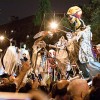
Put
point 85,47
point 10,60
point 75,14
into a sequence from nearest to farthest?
point 85,47
point 75,14
point 10,60

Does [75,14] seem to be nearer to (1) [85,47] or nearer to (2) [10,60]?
(1) [85,47]

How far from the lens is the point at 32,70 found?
32.3 feet

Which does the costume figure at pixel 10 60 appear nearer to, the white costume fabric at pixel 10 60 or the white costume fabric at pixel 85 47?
the white costume fabric at pixel 10 60

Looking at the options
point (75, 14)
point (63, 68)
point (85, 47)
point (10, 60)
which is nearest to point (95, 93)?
point (85, 47)

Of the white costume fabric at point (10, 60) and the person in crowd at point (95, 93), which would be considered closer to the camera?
the person in crowd at point (95, 93)

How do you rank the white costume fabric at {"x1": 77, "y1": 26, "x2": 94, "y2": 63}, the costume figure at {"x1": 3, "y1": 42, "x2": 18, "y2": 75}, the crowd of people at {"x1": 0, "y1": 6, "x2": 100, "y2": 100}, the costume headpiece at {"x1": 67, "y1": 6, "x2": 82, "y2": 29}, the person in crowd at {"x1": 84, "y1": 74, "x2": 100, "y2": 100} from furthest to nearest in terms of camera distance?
the costume figure at {"x1": 3, "y1": 42, "x2": 18, "y2": 75} < the costume headpiece at {"x1": 67, "y1": 6, "x2": 82, "y2": 29} < the white costume fabric at {"x1": 77, "y1": 26, "x2": 94, "y2": 63} < the crowd of people at {"x1": 0, "y1": 6, "x2": 100, "y2": 100} < the person in crowd at {"x1": 84, "y1": 74, "x2": 100, "y2": 100}

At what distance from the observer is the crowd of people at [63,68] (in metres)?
4.07

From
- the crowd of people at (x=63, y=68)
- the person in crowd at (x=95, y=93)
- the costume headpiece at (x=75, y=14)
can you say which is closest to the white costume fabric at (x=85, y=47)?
the crowd of people at (x=63, y=68)

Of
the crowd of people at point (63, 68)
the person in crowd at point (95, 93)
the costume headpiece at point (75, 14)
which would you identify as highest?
the costume headpiece at point (75, 14)

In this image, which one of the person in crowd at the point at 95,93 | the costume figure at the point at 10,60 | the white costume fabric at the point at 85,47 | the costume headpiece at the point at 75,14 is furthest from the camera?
the costume figure at the point at 10,60

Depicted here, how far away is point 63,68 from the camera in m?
9.31

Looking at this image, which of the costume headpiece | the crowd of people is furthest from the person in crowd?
the costume headpiece

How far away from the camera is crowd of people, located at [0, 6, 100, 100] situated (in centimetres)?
407

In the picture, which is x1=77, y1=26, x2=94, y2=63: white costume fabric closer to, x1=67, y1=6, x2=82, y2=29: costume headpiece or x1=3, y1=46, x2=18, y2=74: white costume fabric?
x1=67, y1=6, x2=82, y2=29: costume headpiece
